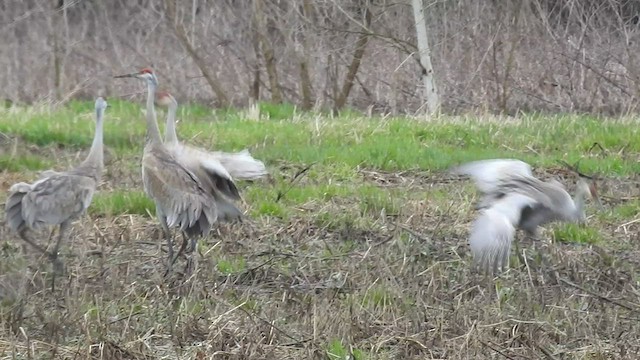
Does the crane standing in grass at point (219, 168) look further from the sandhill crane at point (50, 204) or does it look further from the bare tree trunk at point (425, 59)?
the bare tree trunk at point (425, 59)

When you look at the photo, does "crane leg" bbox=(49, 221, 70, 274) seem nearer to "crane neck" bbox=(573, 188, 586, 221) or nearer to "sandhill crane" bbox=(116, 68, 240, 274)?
"sandhill crane" bbox=(116, 68, 240, 274)

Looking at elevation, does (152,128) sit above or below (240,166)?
above

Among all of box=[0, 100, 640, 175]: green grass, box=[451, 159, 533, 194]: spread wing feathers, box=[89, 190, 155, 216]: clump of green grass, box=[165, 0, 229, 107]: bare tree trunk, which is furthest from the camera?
box=[165, 0, 229, 107]: bare tree trunk

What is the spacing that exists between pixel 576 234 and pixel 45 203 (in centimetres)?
337

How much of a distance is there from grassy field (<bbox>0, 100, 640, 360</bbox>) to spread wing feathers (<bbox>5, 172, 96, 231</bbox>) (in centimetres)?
25

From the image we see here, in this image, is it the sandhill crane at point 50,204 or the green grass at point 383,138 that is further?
the green grass at point 383,138

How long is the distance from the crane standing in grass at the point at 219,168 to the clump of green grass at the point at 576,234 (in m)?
1.99

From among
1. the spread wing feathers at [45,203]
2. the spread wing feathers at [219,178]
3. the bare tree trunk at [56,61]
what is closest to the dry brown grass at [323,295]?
the spread wing feathers at [45,203]

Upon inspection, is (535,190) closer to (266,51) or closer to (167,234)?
(167,234)

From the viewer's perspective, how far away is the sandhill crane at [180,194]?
692cm

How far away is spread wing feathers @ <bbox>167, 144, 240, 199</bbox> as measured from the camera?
7.20m

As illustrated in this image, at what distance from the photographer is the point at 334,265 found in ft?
22.9

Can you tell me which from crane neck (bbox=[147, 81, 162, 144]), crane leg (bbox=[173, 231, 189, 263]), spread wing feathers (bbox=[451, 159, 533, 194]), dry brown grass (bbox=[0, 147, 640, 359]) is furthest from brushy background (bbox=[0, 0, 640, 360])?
crane neck (bbox=[147, 81, 162, 144])

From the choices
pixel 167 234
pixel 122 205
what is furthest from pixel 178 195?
pixel 122 205
